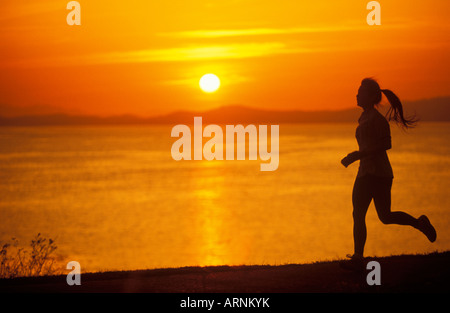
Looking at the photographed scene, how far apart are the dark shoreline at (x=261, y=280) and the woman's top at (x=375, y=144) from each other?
3.76ft

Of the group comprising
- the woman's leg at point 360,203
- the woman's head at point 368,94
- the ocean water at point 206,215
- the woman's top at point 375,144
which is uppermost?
the ocean water at point 206,215

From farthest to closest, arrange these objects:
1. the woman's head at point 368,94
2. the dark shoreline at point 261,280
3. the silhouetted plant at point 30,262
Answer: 1. the silhouetted plant at point 30,262
2. the woman's head at point 368,94
3. the dark shoreline at point 261,280

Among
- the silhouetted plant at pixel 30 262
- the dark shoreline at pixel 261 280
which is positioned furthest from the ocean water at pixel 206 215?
the dark shoreline at pixel 261 280

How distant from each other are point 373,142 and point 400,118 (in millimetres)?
632

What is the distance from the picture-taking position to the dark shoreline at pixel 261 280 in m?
7.66

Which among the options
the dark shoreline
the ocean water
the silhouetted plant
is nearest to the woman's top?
the dark shoreline

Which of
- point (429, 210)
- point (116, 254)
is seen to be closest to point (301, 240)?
point (116, 254)

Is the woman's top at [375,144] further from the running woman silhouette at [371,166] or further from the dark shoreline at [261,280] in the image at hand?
the dark shoreline at [261,280]

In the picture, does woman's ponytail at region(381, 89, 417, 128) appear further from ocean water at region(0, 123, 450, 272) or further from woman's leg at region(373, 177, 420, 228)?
ocean water at region(0, 123, 450, 272)

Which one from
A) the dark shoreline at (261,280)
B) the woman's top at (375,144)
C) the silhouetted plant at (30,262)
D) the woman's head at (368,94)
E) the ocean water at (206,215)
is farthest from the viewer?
the ocean water at (206,215)

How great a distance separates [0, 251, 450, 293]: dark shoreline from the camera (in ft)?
25.1

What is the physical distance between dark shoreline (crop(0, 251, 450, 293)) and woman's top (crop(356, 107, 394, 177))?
3.76 feet

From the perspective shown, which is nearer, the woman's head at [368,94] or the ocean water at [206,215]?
the woman's head at [368,94]
